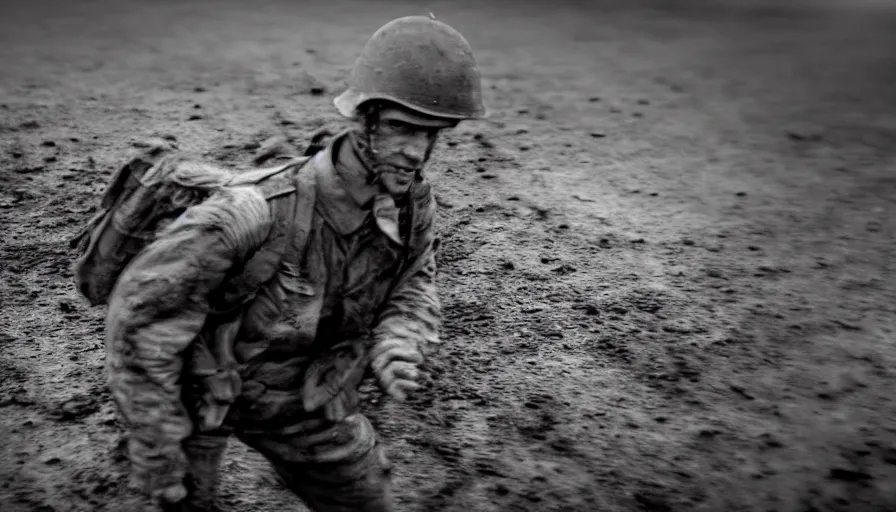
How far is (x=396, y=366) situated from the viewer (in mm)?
2727

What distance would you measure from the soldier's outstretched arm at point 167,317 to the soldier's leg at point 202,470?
0.37 meters

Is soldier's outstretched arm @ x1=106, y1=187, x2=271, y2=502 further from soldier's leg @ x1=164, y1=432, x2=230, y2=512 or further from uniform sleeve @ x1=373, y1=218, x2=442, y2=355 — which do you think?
uniform sleeve @ x1=373, y1=218, x2=442, y2=355

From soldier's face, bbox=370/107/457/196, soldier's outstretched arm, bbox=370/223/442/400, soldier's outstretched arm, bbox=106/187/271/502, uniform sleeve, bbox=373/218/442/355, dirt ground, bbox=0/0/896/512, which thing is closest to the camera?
soldier's outstretched arm, bbox=106/187/271/502

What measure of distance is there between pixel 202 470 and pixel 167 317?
0.72 m

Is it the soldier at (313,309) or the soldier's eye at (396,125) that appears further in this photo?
the soldier's eye at (396,125)

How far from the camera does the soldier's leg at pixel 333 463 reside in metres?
2.96

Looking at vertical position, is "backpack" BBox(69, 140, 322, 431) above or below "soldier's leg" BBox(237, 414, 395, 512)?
above

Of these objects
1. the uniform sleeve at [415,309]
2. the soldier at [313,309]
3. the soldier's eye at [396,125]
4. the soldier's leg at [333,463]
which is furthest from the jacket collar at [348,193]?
the soldier's leg at [333,463]

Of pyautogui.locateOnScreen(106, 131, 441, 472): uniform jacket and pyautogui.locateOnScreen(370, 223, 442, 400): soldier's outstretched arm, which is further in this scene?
pyautogui.locateOnScreen(370, 223, 442, 400): soldier's outstretched arm

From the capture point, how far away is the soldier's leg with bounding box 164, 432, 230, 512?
2.96 meters

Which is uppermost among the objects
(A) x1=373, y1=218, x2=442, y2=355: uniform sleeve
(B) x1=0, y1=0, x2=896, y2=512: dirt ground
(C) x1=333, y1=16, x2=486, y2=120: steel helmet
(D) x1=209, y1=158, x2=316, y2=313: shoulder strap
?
(C) x1=333, y1=16, x2=486, y2=120: steel helmet

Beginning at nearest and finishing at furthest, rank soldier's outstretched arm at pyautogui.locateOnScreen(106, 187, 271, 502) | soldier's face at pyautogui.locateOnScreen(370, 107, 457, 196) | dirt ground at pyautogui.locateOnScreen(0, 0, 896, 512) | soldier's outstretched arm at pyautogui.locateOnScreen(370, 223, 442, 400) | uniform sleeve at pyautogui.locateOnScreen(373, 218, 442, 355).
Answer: soldier's outstretched arm at pyautogui.locateOnScreen(106, 187, 271, 502), soldier's face at pyautogui.locateOnScreen(370, 107, 457, 196), soldier's outstretched arm at pyautogui.locateOnScreen(370, 223, 442, 400), uniform sleeve at pyautogui.locateOnScreen(373, 218, 442, 355), dirt ground at pyautogui.locateOnScreen(0, 0, 896, 512)

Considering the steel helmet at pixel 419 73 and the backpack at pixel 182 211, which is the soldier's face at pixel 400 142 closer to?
the steel helmet at pixel 419 73

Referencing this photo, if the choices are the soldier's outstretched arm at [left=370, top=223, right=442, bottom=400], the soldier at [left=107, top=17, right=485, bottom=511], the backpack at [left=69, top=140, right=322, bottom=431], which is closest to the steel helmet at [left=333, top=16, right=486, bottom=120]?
the soldier at [left=107, top=17, right=485, bottom=511]
